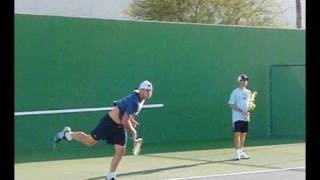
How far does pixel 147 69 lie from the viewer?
14.7 m

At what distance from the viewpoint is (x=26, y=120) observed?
1313 centimetres

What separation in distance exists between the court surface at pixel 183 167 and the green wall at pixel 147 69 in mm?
2188

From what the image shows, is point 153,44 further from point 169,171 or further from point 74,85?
point 169,171

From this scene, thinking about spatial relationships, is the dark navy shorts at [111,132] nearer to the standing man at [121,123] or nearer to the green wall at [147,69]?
the standing man at [121,123]

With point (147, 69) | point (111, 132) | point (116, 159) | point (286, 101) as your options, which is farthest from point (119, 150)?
point (286, 101)

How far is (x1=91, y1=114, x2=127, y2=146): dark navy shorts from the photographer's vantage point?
8.16 m

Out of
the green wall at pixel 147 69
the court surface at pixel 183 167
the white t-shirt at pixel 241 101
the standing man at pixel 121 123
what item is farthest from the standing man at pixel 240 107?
the green wall at pixel 147 69

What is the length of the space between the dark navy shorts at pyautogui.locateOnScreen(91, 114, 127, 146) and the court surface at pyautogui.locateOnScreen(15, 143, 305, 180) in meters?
0.70


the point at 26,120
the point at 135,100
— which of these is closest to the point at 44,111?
the point at 26,120

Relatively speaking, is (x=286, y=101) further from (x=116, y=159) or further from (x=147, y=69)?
(x=116, y=159)

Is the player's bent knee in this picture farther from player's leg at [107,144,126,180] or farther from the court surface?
the court surface

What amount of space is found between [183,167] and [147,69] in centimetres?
487
